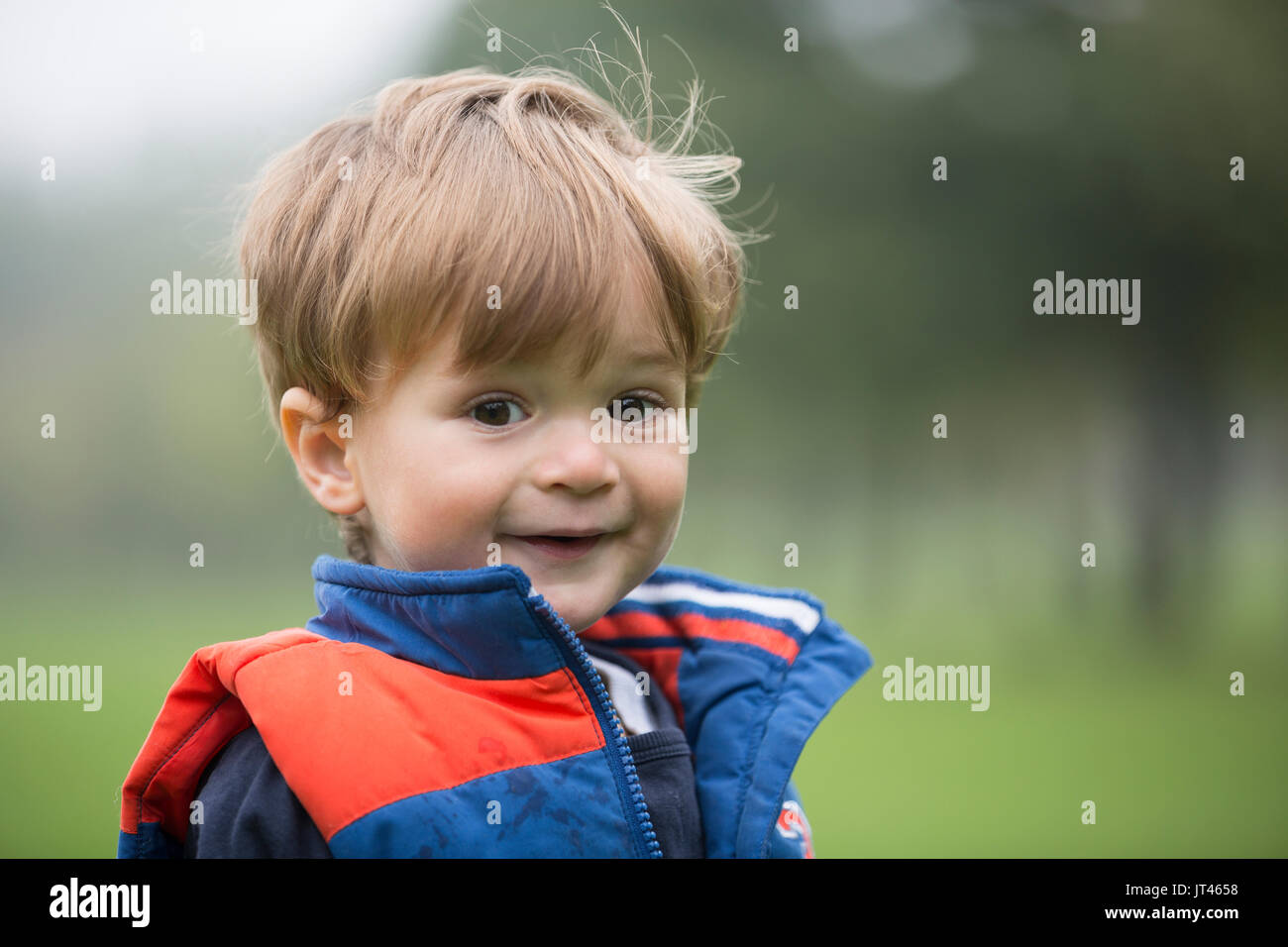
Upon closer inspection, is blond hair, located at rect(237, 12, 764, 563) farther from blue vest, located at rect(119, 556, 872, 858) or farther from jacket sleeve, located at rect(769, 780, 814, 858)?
jacket sleeve, located at rect(769, 780, 814, 858)

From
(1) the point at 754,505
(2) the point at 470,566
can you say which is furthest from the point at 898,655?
(2) the point at 470,566

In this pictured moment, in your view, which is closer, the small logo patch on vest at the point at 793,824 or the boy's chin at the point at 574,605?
the boy's chin at the point at 574,605

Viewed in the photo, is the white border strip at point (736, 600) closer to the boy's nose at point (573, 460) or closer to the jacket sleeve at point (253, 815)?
the boy's nose at point (573, 460)

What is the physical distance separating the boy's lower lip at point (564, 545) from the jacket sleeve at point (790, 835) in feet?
1.44

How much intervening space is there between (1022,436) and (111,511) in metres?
4.93

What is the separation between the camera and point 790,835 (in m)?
1.42

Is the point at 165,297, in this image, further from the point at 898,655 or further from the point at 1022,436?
the point at 1022,436

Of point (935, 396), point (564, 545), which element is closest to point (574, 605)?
point (564, 545)

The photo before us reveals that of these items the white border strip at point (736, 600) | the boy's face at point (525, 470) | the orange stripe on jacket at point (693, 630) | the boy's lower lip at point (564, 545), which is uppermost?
the boy's face at point (525, 470)

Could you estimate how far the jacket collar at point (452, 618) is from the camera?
1.18 m

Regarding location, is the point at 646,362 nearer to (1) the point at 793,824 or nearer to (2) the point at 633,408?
(2) the point at 633,408

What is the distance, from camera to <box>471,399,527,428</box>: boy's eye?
48.1 inches

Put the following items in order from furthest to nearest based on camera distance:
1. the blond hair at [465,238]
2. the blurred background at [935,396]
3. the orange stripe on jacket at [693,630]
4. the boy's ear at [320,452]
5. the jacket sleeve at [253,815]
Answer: the blurred background at [935,396] < the orange stripe on jacket at [693,630] < the boy's ear at [320,452] < the blond hair at [465,238] < the jacket sleeve at [253,815]

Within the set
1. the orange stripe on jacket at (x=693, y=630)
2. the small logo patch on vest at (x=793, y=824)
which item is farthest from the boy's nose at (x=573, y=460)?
the small logo patch on vest at (x=793, y=824)
